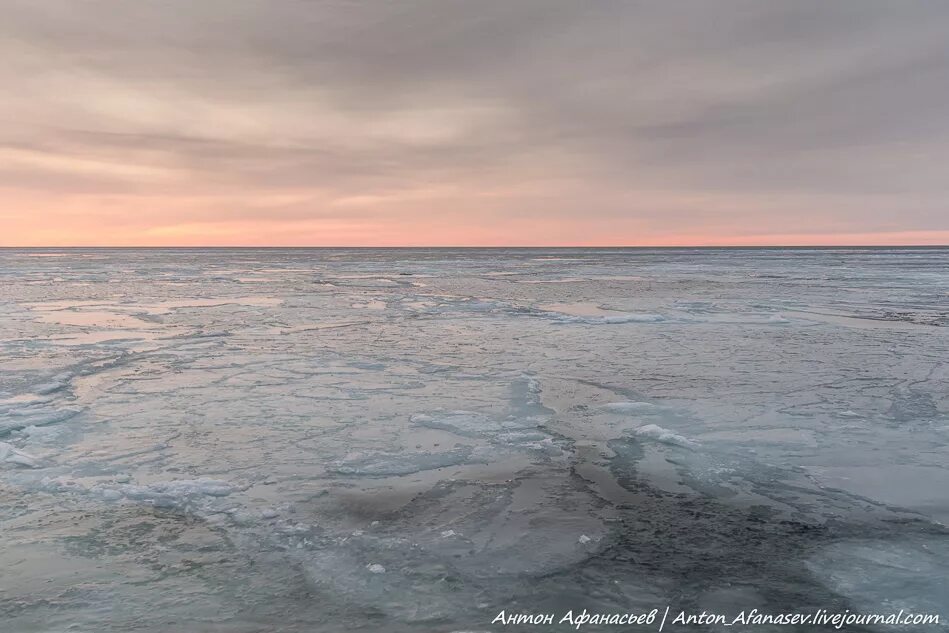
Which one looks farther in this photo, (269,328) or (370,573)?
(269,328)

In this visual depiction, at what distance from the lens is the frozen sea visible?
4.06 metres

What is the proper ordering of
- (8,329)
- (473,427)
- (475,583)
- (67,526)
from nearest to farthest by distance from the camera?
(475,583) → (67,526) → (473,427) → (8,329)

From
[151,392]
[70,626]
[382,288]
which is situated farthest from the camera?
[382,288]

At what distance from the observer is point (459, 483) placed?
5938 millimetres

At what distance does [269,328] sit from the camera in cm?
1636

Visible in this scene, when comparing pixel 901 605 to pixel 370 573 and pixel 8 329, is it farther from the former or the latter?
pixel 8 329

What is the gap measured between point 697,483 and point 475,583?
102 inches

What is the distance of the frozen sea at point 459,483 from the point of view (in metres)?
4.06

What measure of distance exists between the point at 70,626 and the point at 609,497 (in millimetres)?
3924

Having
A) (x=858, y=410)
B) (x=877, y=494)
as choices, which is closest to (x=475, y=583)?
(x=877, y=494)

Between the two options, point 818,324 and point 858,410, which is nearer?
point 858,410

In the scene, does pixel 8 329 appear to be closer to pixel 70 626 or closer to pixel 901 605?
pixel 70 626

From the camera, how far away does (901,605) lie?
3971 mm

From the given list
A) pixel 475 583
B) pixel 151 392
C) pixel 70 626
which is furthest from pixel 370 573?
pixel 151 392
